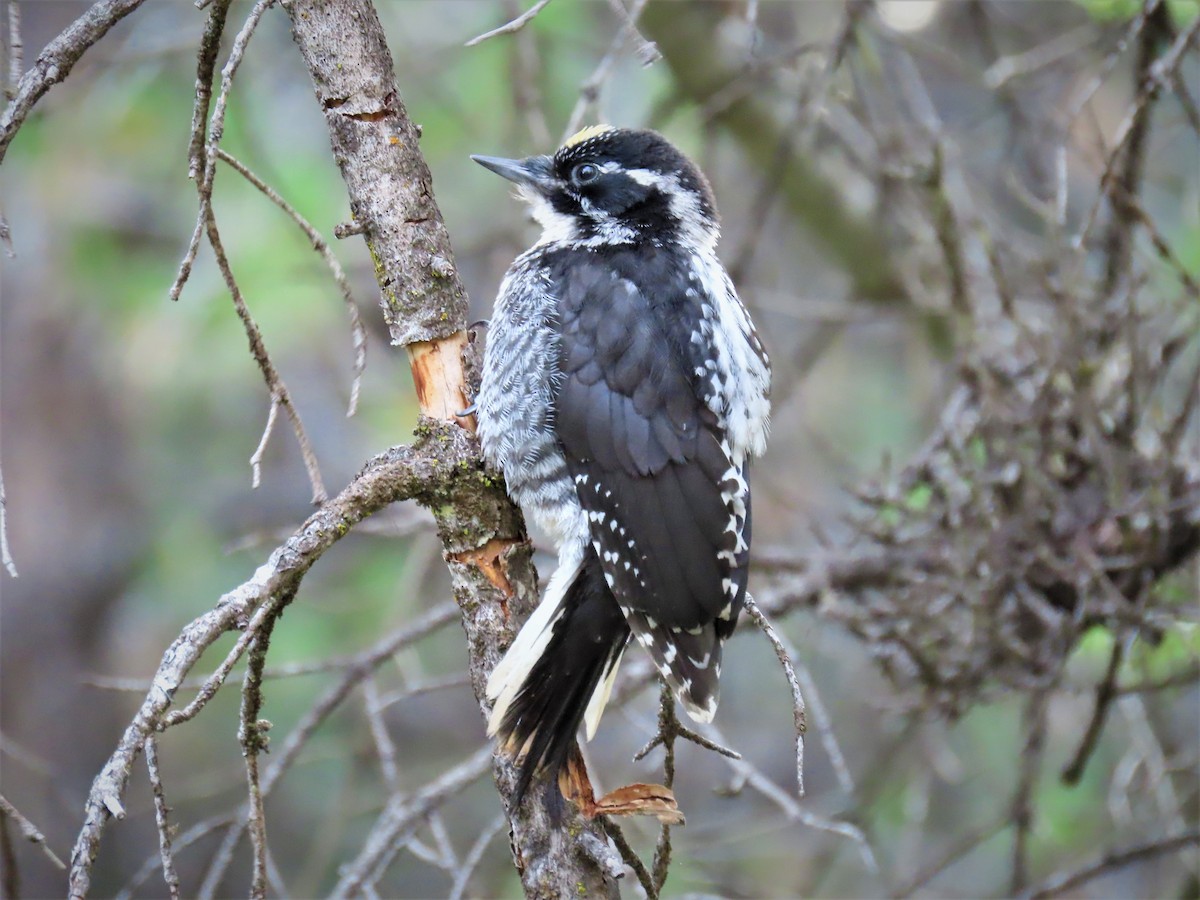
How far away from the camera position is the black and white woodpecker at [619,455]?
2.10 meters

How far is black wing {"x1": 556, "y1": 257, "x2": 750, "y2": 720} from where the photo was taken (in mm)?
2227

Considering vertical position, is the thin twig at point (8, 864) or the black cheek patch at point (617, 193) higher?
the black cheek patch at point (617, 193)

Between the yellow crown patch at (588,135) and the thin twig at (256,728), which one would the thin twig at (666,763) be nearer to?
the thin twig at (256,728)

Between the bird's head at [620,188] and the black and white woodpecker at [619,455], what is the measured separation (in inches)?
0.9

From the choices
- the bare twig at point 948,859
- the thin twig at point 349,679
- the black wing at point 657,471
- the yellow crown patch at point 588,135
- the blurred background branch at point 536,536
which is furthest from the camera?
the bare twig at point 948,859

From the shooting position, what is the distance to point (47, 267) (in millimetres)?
5402

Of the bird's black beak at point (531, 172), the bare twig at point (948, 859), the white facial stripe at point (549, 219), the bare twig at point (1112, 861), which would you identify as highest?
the bird's black beak at point (531, 172)

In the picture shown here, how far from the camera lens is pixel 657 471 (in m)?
2.33

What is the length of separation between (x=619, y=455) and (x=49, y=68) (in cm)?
124

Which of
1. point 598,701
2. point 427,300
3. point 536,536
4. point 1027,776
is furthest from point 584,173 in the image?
point 1027,776

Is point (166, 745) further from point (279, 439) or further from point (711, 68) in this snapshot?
point (711, 68)

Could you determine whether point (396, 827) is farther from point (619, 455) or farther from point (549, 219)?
point (549, 219)

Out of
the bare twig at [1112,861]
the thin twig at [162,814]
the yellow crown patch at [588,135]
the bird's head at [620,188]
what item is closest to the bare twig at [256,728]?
the thin twig at [162,814]

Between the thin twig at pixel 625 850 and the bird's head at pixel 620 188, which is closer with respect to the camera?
the thin twig at pixel 625 850
